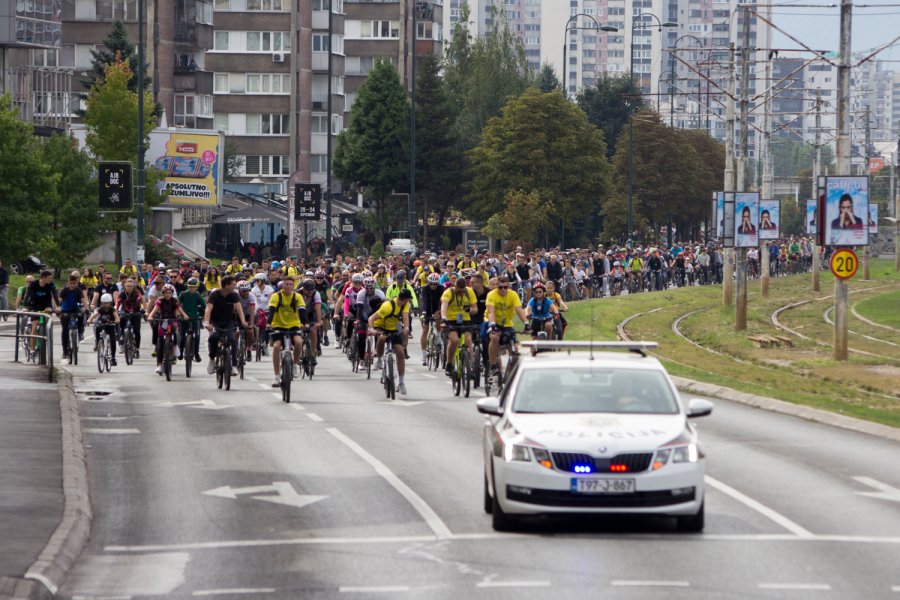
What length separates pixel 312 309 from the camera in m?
28.9

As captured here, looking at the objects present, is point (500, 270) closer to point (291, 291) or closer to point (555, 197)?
point (291, 291)

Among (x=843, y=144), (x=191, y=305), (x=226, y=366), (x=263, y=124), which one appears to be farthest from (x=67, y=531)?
(x=263, y=124)

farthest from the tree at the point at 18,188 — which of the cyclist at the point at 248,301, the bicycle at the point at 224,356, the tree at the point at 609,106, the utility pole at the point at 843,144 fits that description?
the tree at the point at 609,106

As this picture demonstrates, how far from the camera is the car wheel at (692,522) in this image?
12773 mm

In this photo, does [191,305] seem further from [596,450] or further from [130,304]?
[596,450]

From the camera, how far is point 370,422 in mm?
21750

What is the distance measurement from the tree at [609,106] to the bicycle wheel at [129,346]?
92436 millimetres

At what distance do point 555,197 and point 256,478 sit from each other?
74.0m

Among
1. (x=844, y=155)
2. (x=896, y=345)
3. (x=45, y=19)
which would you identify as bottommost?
(x=896, y=345)

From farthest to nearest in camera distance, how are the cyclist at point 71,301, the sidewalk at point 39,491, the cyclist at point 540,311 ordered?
the cyclist at point 71,301 < the cyclist at point 540,311 < the sidewalk at point 39,491

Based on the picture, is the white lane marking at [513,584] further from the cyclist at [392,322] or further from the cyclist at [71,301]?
the cyclist at [71,301]

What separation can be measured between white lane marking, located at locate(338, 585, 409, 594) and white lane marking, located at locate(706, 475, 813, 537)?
346cm

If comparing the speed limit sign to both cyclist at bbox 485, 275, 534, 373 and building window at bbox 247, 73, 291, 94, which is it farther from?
building window at bbox 247, 73, 291, 94

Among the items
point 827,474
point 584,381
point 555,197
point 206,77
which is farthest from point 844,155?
point 206,77
